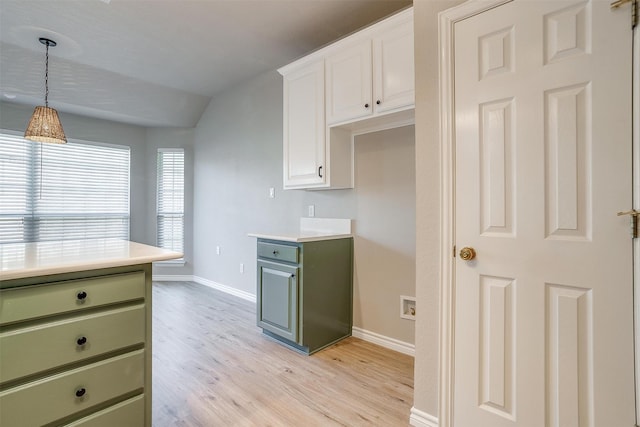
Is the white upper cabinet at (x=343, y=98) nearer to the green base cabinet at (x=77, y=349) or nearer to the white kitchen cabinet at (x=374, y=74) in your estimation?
the white kitchen cabinet at (x=374, y=74)

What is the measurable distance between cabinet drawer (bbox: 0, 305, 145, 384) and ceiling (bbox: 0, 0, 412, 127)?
2407 mm

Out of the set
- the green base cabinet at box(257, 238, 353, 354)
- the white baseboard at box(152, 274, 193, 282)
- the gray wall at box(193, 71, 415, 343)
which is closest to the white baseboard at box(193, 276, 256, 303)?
the gray wall at box(193, 71, 415, 343)

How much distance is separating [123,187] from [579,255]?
18.1ft

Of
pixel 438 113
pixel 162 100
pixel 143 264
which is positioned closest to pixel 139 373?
pixel 143 264

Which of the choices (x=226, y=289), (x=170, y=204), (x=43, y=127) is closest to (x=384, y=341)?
(x=226, y=289)

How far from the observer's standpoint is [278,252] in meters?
2.62

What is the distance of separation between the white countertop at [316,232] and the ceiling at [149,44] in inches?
69.6

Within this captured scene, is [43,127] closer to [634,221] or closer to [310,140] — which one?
[310,140]

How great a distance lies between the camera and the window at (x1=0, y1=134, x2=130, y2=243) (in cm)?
388

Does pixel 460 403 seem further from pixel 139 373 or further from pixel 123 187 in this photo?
pixel 123 187

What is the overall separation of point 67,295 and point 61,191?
4027 mm

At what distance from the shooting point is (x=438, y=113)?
1554 mm

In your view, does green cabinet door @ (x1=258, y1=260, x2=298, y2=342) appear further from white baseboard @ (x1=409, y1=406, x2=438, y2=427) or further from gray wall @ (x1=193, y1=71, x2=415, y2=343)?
white baseboard @ (x1=409, y1=406, x2=438, y2=427)

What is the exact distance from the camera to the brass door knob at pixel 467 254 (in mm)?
1447
